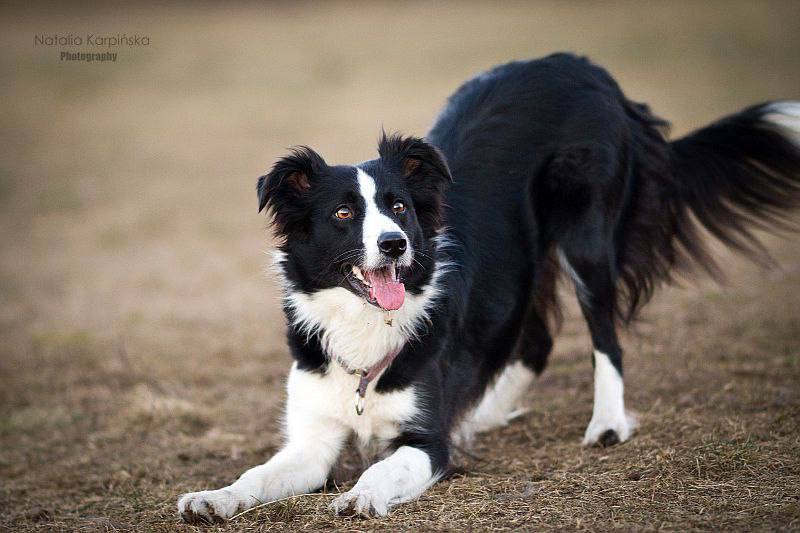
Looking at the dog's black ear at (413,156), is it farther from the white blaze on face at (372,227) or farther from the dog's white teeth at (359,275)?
the dog's white teeth at (359,275)

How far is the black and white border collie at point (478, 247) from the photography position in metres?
4.54

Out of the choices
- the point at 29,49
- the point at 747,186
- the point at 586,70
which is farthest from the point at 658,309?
the point at 29,49

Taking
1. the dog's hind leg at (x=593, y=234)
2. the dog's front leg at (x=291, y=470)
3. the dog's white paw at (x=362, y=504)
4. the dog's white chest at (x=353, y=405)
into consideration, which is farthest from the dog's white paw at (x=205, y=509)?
the dog's hind leg at (x=593, y=234)

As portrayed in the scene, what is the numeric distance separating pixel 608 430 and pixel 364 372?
1473 millimetres

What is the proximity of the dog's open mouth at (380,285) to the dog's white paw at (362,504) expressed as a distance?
896 millimetres

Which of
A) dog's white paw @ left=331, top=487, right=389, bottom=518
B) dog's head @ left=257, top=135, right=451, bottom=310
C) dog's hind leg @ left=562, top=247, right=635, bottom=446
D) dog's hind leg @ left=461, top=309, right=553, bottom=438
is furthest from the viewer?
dog's hind leg @ left=461, top=309, right=553, bottom=438

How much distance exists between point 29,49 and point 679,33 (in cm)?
1908

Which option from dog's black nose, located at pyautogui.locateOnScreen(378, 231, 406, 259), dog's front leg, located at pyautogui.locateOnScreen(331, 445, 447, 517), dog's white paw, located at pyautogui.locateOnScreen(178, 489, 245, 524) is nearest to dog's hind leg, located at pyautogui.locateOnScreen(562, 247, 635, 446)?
dog's front leg, located at pyautogui.locateOnScreen(331, 445, 447, 517)

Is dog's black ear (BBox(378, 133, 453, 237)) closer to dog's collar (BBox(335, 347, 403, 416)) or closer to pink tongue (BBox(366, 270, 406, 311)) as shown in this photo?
pink tongue (BBox(366, 270, 406, 311))

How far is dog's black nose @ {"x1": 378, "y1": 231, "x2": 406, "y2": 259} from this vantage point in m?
4.25

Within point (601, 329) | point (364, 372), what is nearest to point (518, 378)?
point (601, 329)

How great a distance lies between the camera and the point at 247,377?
24.9 feet

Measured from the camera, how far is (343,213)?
14.9 ft

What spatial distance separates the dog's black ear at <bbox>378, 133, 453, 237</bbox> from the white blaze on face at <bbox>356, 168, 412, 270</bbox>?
32 cm
